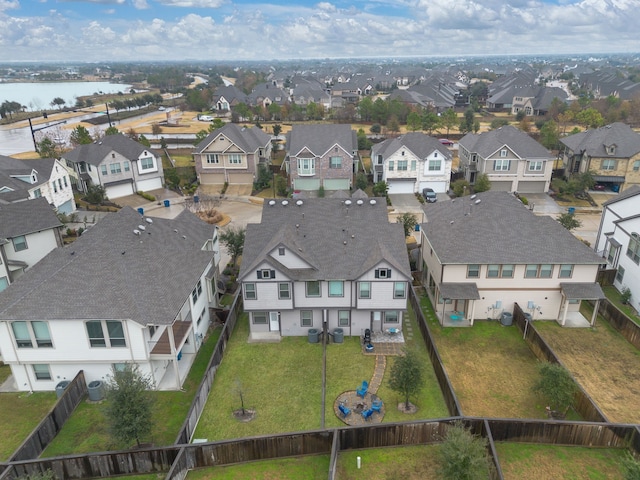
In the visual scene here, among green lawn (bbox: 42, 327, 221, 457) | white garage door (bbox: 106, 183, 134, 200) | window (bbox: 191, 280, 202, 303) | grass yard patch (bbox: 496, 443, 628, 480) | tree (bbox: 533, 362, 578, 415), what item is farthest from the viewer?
white garage door (bbox: 106, 183, 134, 200)

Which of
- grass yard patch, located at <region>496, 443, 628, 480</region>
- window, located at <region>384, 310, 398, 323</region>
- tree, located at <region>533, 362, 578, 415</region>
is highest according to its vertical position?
tree, located at <region>533, 362, 578, 415</region>

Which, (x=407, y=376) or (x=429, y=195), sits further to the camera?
(x=429, y=195)

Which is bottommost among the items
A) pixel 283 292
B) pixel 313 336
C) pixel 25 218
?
pixel 313 336

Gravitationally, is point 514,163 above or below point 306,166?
above

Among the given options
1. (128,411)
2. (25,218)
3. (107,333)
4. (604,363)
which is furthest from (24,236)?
(604,363)

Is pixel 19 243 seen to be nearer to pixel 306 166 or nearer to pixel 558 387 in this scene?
pixel 306 166

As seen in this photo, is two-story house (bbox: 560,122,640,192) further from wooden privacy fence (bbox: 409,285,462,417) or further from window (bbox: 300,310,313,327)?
window (bbox: 300,310,313,327)

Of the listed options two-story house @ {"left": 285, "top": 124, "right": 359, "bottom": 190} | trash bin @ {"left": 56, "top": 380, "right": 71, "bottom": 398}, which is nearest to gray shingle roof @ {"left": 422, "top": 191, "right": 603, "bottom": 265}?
trash bin @ {"left": 56, "top": 380, "right": 71, "bottom": 398}
